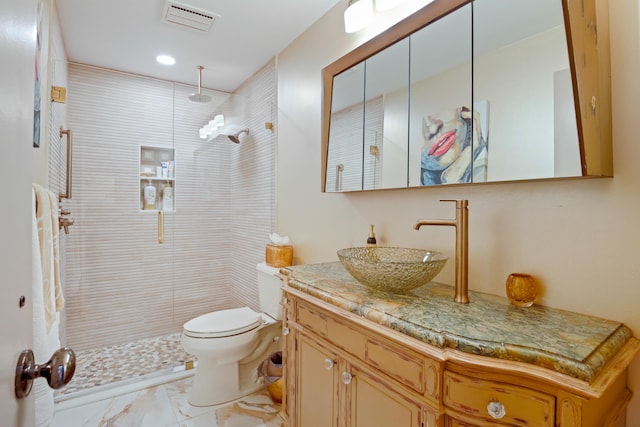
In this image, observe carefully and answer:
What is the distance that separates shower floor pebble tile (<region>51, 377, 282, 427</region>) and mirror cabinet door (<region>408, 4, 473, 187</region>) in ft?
5.29

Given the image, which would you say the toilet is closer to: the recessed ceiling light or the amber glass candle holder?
the amber glass candle holder

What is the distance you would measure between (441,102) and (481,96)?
6.3 inches

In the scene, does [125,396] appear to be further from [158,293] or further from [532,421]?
[532,421]

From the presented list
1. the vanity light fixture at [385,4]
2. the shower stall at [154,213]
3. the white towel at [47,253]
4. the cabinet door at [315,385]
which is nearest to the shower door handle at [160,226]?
the shower stall at [154,213]

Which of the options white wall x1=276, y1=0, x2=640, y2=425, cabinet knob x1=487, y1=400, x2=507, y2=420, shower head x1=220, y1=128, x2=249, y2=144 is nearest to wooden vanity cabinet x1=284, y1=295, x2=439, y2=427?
cabinet knob x1=487, y1=400, x2=507, y2=420

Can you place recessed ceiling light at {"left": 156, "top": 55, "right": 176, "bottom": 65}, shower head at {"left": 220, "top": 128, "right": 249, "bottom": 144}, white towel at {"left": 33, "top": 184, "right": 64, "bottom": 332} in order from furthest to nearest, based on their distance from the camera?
shower head at {"left": 220, "top": 128, "right": 249, "bottom": 144}
recessed ceiling light at {"left": 156, "top": 55, "right": 176, "bottom": 65}
white towel at {"left": 33, "top": 184, "right": 64, "bottom": 332}

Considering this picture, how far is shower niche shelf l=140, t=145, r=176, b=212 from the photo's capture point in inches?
116

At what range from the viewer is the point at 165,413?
75.5 inches

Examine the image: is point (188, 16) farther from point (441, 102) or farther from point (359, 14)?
point (441, 102)

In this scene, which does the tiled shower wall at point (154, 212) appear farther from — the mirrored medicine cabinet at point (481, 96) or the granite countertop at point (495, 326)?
the granite countertop at point (495, 326)

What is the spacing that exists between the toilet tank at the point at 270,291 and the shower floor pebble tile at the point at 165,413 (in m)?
0.54

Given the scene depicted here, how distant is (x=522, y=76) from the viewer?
1.05 metres

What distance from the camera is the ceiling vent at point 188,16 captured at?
1900 millimetres

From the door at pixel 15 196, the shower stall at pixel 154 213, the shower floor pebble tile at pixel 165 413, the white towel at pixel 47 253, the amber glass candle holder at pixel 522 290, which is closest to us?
the door at pixel 15 196
